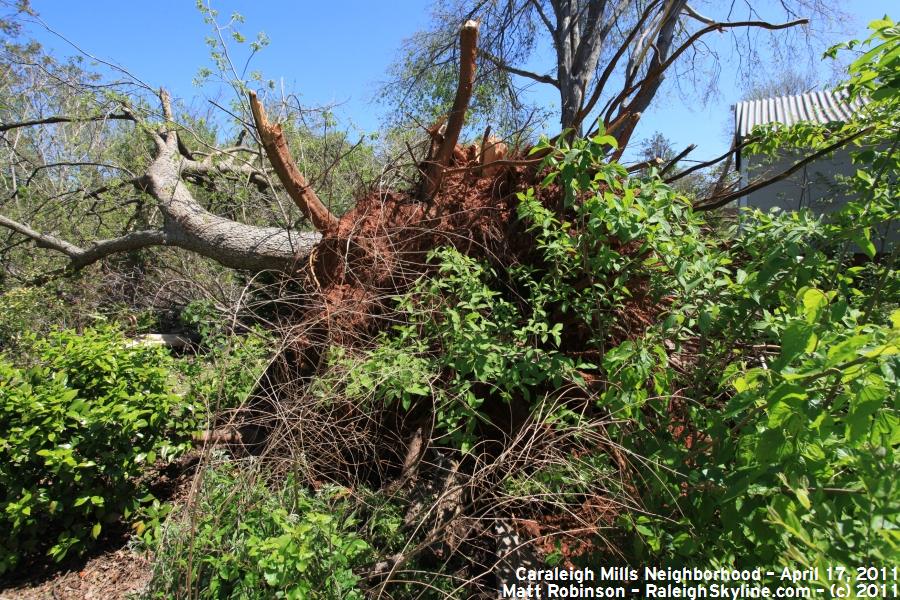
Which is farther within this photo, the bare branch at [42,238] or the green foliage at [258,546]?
the bare branch at [42,238]

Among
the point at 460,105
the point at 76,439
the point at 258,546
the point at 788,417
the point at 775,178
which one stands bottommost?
the point at 258,546

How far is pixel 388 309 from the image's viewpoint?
3.39m

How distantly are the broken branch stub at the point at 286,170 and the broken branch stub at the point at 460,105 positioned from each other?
887 mm

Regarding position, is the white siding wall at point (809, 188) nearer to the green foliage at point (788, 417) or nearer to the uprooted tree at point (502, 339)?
the uprooted tree at point (502, 339)

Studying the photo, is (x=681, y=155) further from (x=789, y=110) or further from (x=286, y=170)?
(x=789, y=110)

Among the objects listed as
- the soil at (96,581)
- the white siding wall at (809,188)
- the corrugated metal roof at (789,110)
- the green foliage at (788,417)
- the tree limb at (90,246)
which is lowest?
the soil at (96,581)

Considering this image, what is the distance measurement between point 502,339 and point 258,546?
1.48 metres

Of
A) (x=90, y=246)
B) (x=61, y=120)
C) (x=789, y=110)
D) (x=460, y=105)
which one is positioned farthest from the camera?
(x=789, y=110)

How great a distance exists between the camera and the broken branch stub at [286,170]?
3846mm

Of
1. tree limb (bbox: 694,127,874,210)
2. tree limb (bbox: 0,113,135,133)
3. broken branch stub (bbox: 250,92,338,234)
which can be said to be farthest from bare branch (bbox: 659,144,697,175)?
tree limb (bbox: 0,113,135,133)

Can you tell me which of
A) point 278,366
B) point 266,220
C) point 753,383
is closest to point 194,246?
point 266,220

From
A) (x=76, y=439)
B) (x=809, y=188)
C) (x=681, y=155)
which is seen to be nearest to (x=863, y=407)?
(x=681, y=155)

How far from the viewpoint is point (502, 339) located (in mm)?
2729

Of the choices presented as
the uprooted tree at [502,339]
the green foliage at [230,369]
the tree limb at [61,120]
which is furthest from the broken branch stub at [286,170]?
the tree limb at [61,120]
